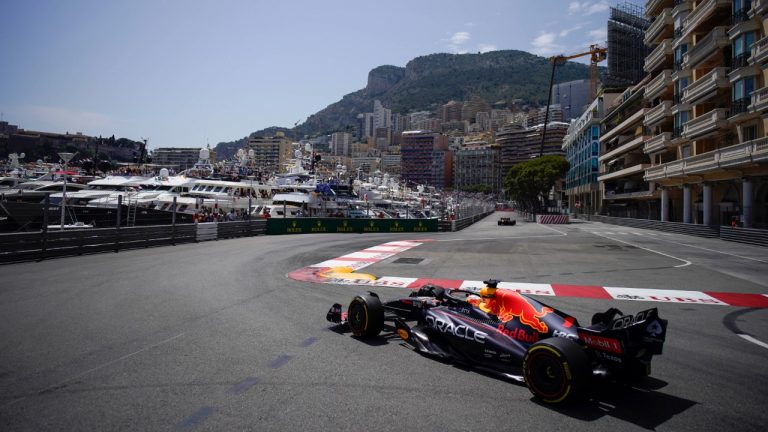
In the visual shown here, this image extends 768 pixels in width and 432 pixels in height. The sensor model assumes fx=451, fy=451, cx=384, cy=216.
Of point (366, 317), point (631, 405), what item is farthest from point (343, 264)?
point (631, 405)

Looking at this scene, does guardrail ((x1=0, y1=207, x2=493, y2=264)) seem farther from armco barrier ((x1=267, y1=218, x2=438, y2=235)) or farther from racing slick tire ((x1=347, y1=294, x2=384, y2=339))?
racing slick tire ((x1=347, y1=294, x2=384, y2=339))

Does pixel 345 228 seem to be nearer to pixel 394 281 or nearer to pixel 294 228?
pixel 294 228

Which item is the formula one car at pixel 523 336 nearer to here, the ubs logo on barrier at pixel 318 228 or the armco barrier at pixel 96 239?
the armco barrier at pixel 96 239

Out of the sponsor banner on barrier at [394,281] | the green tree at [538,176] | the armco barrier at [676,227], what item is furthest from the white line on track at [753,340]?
the green tree at [538,176]

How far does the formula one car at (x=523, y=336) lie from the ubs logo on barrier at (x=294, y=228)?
24289 millimetres

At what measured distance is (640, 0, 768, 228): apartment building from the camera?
29.8 metres

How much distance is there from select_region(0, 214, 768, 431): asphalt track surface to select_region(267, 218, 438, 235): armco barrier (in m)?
19.5

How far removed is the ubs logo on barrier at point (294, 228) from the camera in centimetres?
3085

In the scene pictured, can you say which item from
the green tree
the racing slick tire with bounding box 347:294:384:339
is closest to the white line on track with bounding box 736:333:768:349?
the racing slick tire with bounding box 347:294:384:339

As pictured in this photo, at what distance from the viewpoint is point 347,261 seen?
1627 cm

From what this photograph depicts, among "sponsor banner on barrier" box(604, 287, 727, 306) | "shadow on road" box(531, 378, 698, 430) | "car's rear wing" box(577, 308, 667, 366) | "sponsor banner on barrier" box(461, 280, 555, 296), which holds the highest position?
"car's rear wing" box(577, 308, 667, 366)

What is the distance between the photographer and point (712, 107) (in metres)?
38.1

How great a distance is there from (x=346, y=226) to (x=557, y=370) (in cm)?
2961

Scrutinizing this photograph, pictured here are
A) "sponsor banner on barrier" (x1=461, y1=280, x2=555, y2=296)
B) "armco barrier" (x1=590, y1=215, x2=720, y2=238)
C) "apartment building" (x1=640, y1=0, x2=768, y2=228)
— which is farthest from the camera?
"armco barrier" (x1=590, y1=215, x2=720, y2=238)
